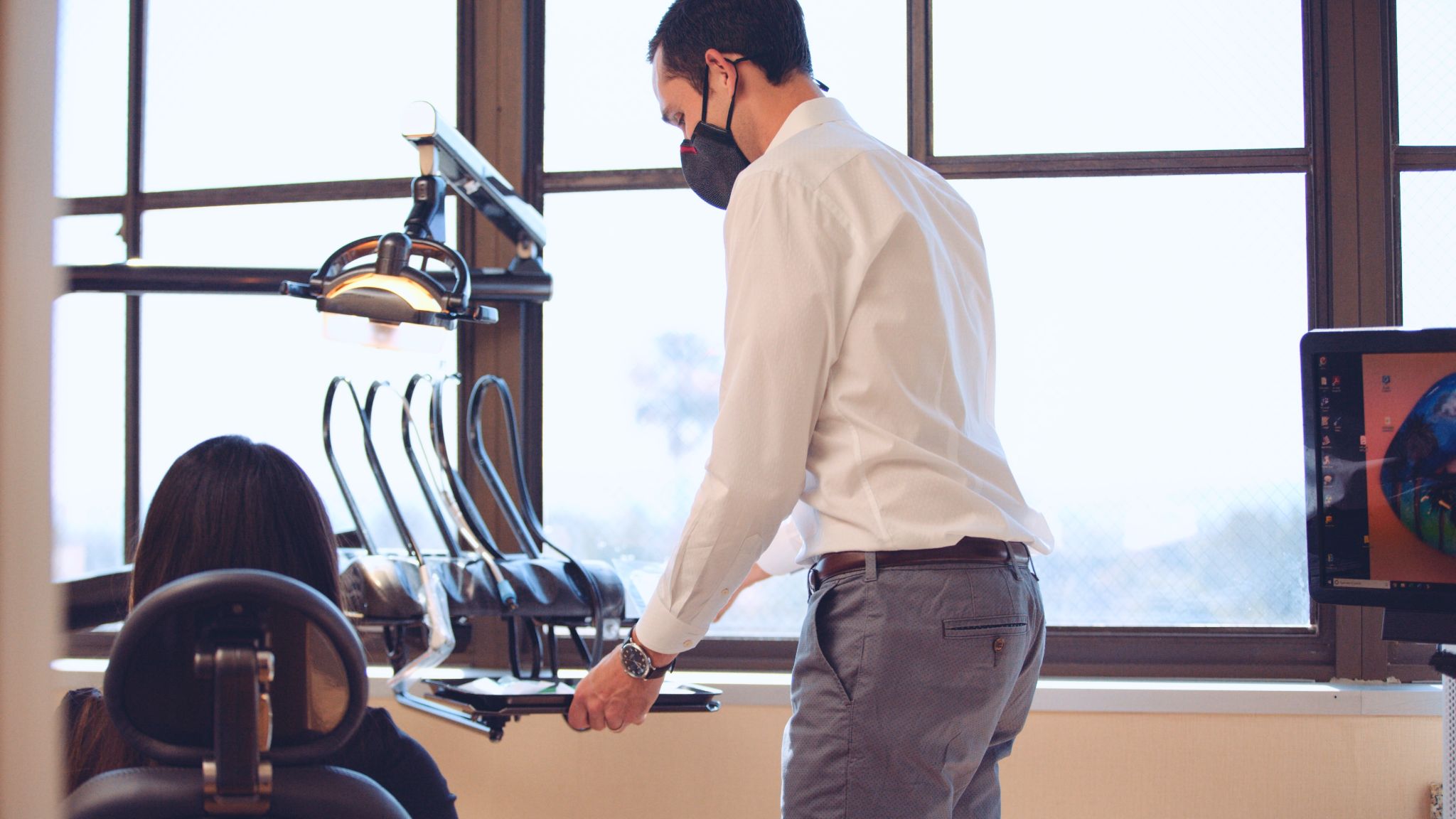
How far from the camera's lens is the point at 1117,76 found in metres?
2.31

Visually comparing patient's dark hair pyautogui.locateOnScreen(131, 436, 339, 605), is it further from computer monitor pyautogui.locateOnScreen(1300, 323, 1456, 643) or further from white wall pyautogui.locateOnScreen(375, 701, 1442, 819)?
computer monitor pyautogui.locateOnScreen(1300, 323, 1456, 643)

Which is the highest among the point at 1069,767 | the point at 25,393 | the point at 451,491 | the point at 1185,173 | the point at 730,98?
the point at 1185,173

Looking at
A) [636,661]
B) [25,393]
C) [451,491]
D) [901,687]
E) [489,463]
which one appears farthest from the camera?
[489,463]

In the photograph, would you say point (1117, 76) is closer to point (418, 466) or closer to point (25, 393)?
point (418, 466)

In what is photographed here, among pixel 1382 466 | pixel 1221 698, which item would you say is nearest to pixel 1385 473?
pixel 1382 466

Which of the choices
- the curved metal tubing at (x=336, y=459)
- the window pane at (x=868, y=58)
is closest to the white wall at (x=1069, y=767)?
the curved metal tubing at (x=336, y=459)

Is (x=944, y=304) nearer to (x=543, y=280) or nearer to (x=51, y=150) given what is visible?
(x=51, y=150)

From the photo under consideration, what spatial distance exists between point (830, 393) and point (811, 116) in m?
0.36

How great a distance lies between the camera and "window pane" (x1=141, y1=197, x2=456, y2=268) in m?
2.48

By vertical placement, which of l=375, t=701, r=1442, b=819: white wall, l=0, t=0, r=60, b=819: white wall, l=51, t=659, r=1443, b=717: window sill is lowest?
l=375, t=701, r=1442, b=819: white wall

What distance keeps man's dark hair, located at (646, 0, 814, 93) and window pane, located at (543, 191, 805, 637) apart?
40.7 inches

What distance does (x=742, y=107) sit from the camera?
4.42 feet

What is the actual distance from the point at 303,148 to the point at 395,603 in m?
1.32

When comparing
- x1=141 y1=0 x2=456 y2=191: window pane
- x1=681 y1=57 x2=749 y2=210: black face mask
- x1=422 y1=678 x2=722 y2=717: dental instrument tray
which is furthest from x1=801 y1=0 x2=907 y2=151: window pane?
x1=422 y1=678 x2=722 y2=717: dental instrument tray
